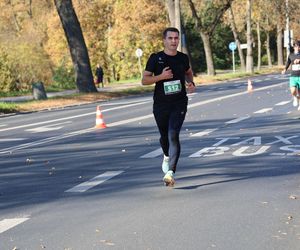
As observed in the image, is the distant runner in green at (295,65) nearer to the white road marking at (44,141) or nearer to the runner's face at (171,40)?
the white road marking at (44,141)

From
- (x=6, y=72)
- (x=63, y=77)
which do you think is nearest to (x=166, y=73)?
(x=6, y=72)

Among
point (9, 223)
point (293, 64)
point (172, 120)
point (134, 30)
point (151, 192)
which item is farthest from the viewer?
point (134, 30)

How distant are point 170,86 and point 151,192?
4.29ft

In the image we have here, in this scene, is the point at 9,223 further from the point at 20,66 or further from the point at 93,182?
the point at 20,66

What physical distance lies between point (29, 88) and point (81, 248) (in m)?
42.5

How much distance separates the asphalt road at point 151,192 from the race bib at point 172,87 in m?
1.17

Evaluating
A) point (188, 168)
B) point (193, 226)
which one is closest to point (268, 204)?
point (193, 226)

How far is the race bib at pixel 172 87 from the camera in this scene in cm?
807

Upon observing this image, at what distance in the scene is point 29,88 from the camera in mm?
47156

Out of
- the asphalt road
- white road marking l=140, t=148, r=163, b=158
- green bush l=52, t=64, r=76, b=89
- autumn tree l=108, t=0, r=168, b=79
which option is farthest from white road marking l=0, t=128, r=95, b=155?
autumn tree l=108, t=0, r=168, b=79

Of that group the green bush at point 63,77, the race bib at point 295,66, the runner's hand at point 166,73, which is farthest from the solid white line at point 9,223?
the green bush at point 63,77

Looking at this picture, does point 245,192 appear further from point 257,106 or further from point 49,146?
point 257,106

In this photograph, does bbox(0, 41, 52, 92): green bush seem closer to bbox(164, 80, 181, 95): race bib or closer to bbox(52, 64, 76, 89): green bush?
bbox(52, 64, 76, 89): green bush

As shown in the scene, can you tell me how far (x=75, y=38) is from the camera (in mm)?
33250
